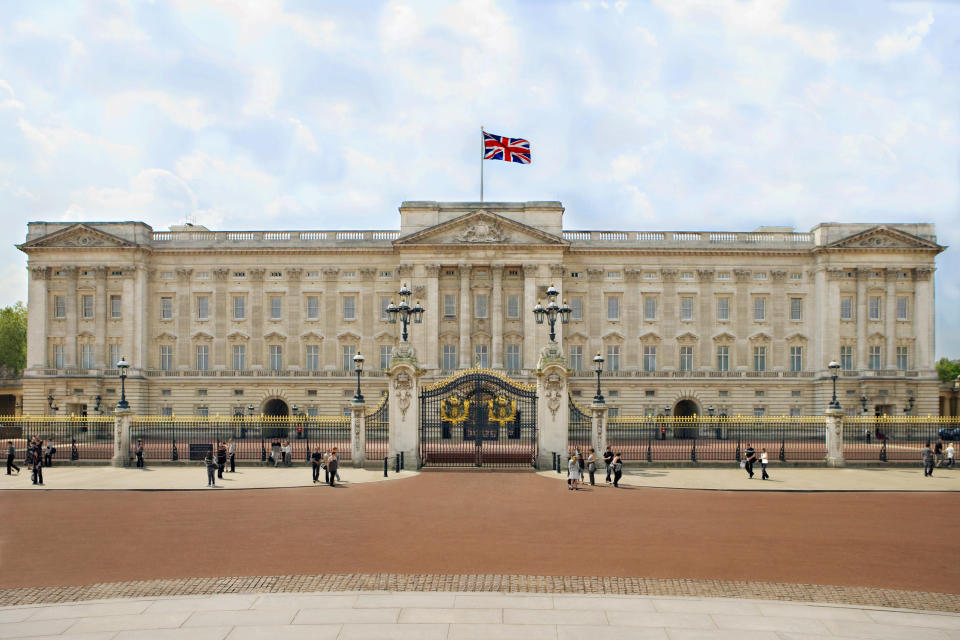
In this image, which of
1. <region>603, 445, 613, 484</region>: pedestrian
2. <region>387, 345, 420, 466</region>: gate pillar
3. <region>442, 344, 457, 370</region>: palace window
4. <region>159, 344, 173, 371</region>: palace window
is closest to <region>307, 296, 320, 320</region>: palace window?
<region>442, 344, 457, 370</region>: palace window

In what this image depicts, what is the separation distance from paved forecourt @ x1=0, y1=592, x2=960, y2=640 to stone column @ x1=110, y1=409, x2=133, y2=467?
23155 mm

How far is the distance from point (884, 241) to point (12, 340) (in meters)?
98.3

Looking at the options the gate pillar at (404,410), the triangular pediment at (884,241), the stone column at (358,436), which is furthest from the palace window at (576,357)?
the stone column at (358,436)

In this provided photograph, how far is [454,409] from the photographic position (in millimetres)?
32688

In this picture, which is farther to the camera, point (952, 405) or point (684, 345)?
point (952, 405)

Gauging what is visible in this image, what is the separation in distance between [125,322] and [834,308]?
202 ft

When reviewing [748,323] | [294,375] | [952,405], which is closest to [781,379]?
[748,323]

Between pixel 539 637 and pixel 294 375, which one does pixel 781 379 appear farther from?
pixel 539 637

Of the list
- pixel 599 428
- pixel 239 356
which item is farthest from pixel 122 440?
pixel 239 356

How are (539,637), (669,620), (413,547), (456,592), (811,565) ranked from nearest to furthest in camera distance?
(539,637) → (669,620) → (456,592) → (811,565) → (413,547)

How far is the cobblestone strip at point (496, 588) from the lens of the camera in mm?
12766

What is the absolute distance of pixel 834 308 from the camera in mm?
59625

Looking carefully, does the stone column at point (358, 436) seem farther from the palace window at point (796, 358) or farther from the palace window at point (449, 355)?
the palace window at point (796, 358)

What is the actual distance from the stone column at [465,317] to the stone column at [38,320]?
36378mm
